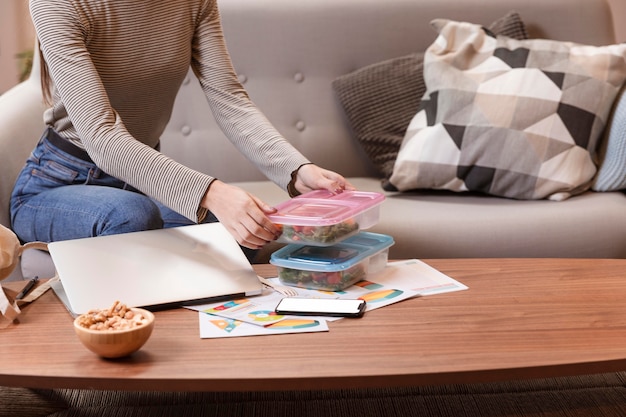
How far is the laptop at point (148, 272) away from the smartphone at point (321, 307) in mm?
110

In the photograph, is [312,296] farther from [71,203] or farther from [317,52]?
[317,52]

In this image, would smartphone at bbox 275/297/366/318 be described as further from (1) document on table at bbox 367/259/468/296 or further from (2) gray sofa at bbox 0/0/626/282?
(2) gray sofa at bbox 0/0/626/282

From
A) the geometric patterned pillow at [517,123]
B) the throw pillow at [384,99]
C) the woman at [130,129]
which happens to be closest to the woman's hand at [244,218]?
the woman at [130,129]

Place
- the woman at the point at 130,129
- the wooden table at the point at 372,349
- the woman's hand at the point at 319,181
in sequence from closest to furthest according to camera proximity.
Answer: the wooden table at the point at 372,349, the woman at the point at 130,129, the woman's hand at the point at 319,181

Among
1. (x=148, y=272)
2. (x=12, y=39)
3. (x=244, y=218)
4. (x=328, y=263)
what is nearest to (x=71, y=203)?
(x=148, y=272)

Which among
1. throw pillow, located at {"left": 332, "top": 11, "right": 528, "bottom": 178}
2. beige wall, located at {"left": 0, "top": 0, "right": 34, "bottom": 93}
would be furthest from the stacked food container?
beige wall, located at {"left": 0, "top": 0, "right": 34, "bottom": 93}

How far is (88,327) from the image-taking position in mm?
1119

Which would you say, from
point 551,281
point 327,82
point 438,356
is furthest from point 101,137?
point 327,82

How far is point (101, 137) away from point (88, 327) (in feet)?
1.55

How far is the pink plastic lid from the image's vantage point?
1.39 metres

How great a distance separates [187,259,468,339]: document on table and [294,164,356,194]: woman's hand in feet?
0.63

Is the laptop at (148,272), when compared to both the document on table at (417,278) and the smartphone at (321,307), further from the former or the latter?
the document on table at (417,278)

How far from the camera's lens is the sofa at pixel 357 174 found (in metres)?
1.47

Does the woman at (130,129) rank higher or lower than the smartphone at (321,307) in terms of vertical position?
higher
